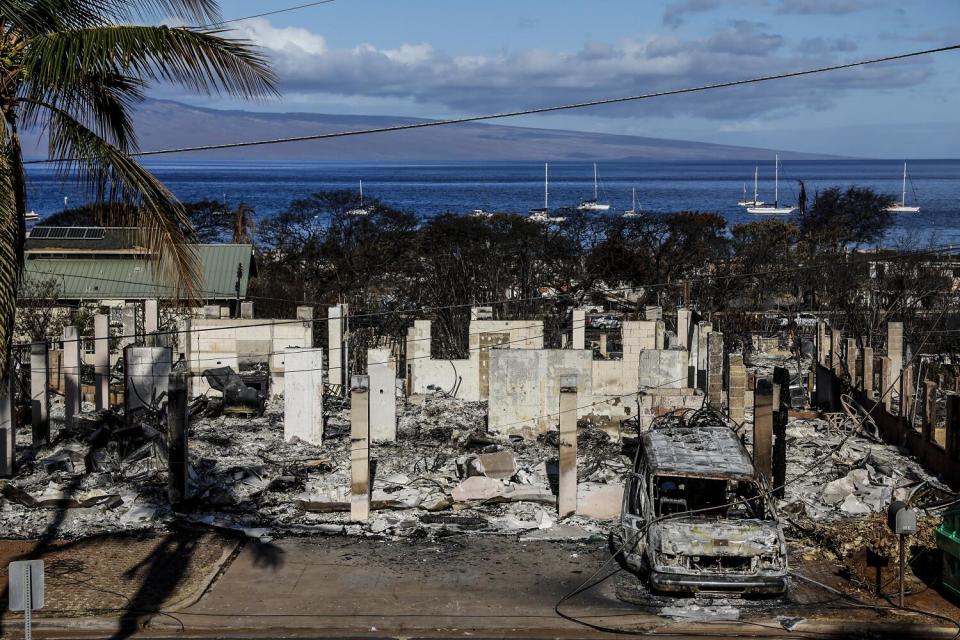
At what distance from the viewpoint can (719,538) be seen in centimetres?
1324

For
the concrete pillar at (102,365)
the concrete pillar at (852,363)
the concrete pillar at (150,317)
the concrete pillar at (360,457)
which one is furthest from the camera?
the concrete pillar at (150,317)

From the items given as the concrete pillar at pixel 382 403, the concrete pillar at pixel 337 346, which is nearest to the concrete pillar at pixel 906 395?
the concrete pillar at pixel 382 403

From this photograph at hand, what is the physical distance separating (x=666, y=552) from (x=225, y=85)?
315 inches

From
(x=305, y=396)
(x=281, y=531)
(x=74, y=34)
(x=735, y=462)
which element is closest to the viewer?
(x=74, y=34)

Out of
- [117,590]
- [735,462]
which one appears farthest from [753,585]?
[117,590]

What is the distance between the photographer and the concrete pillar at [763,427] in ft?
57.1

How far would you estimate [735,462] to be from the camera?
1460 centimetres

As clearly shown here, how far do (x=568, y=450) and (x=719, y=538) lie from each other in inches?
165

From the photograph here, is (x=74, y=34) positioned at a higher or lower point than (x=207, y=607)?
higher

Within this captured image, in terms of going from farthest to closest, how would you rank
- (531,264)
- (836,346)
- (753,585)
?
(531,264)
(836,346)
(753,585)

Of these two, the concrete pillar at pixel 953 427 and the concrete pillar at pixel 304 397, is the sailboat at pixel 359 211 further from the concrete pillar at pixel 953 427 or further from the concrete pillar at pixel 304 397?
the concrete pillar at pixel 953 427

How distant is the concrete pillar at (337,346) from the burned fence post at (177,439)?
9.21m

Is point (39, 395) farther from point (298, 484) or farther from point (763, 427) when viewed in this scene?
point (763, 427)

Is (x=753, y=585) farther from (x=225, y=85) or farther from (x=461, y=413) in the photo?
(x=461, y=413)
